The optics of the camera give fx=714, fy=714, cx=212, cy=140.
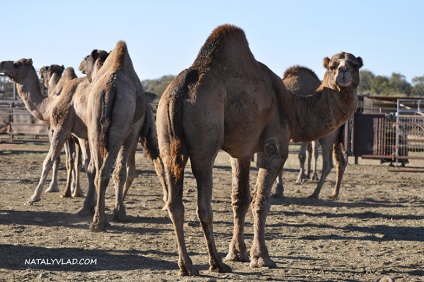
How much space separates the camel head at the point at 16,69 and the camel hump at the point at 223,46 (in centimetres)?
650

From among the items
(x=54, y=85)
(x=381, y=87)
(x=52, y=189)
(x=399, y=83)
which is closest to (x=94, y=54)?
(x=54, y=85)

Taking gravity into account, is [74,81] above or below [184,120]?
above

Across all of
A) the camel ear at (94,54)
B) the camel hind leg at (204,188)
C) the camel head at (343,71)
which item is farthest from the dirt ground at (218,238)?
the camel ear at (94,54)

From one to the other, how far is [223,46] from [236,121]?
0.86 m

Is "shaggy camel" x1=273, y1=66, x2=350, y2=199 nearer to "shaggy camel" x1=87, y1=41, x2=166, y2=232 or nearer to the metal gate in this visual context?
"shaggy camel" x1=87, y1=41, x2=166, y2=232

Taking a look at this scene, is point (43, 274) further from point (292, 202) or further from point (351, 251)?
point (292, 202)

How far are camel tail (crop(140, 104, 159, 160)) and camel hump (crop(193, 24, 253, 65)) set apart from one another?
12.3 ft

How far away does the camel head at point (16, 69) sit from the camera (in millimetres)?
12988

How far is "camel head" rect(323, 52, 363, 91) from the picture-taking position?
758 cm

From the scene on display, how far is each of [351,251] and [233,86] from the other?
2575 millimetres

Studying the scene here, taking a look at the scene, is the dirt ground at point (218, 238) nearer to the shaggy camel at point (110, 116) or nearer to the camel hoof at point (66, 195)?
the camel hoof at point (66, 195)

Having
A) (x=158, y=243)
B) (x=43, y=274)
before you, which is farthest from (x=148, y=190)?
(x=43, y=274)

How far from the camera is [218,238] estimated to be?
29.5 ft

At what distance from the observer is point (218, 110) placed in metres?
6.65
